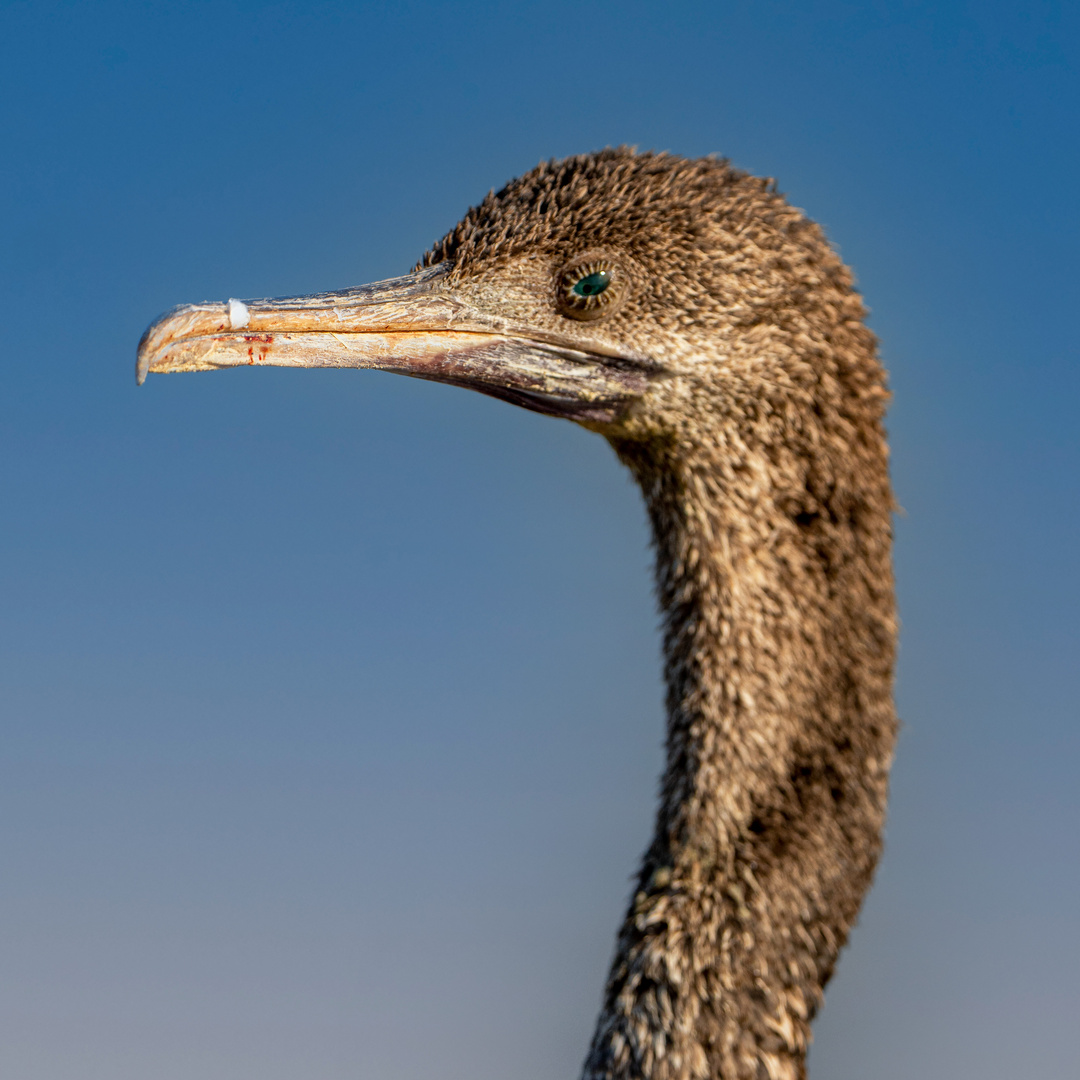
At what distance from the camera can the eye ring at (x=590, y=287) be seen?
183 inches

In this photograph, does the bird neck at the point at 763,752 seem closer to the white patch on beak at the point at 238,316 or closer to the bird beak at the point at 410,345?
the bird beak at the point at 410,345

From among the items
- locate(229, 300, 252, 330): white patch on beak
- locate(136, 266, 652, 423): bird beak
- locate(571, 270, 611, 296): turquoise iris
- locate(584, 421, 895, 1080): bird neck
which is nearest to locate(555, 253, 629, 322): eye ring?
locate(571, 270, 611, 296): turquoise iris

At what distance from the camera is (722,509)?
4.46 metres

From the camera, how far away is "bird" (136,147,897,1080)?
427 centimetres

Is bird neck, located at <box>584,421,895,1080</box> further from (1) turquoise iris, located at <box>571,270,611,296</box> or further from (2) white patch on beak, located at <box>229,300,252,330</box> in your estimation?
(2) white patch on beak, located at <box>229,300,252,330</box>

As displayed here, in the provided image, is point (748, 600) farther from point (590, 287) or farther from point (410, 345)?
point (410, 345)

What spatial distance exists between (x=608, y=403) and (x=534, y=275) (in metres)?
0.51

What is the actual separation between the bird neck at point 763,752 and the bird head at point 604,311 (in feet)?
0.82

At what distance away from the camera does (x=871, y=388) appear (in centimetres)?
463

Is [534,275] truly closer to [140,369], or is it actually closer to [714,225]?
[714,225]

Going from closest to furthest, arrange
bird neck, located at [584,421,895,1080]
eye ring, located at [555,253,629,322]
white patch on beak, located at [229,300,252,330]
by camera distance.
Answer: bird neck, located at [584,421,895,1080], white patch on beak, located at [229,300,252,330], eye ring, located at [555,253,629,322]

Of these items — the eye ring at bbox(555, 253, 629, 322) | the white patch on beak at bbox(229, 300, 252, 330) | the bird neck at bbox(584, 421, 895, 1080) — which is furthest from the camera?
the eye ring at bbox(555, 253, 629, 322)

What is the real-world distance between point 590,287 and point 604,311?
3.6 inches

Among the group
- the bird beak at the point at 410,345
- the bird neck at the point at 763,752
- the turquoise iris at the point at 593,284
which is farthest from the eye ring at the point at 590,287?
the bird neck at the point at 763,752
